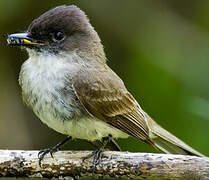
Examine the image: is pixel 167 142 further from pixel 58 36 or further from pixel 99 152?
pixel 58 36

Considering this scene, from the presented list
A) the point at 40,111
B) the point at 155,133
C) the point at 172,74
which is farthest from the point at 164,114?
the point at 40,111

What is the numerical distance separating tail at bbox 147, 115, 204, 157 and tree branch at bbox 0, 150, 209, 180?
752 mm

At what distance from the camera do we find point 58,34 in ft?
18.1

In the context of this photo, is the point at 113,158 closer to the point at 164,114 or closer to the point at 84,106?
the point at 84,106

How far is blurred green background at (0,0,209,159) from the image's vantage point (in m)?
7.00

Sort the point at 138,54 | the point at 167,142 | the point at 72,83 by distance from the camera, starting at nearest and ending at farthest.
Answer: the point at 72,83, the point at 167,142, the point at 138,54

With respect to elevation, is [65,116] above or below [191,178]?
above

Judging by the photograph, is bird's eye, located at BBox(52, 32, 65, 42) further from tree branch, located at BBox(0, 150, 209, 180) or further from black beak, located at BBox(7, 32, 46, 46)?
tree branch, located at BBox(0, 150, 209, 180)

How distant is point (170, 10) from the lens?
26.0 ft

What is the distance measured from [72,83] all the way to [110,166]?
0.76 metres

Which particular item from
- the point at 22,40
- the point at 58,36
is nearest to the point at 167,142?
the point at 58,36

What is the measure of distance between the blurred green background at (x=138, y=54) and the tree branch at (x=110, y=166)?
164 cm

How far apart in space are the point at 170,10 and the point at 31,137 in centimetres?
229

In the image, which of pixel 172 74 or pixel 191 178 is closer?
pixel 191 178
